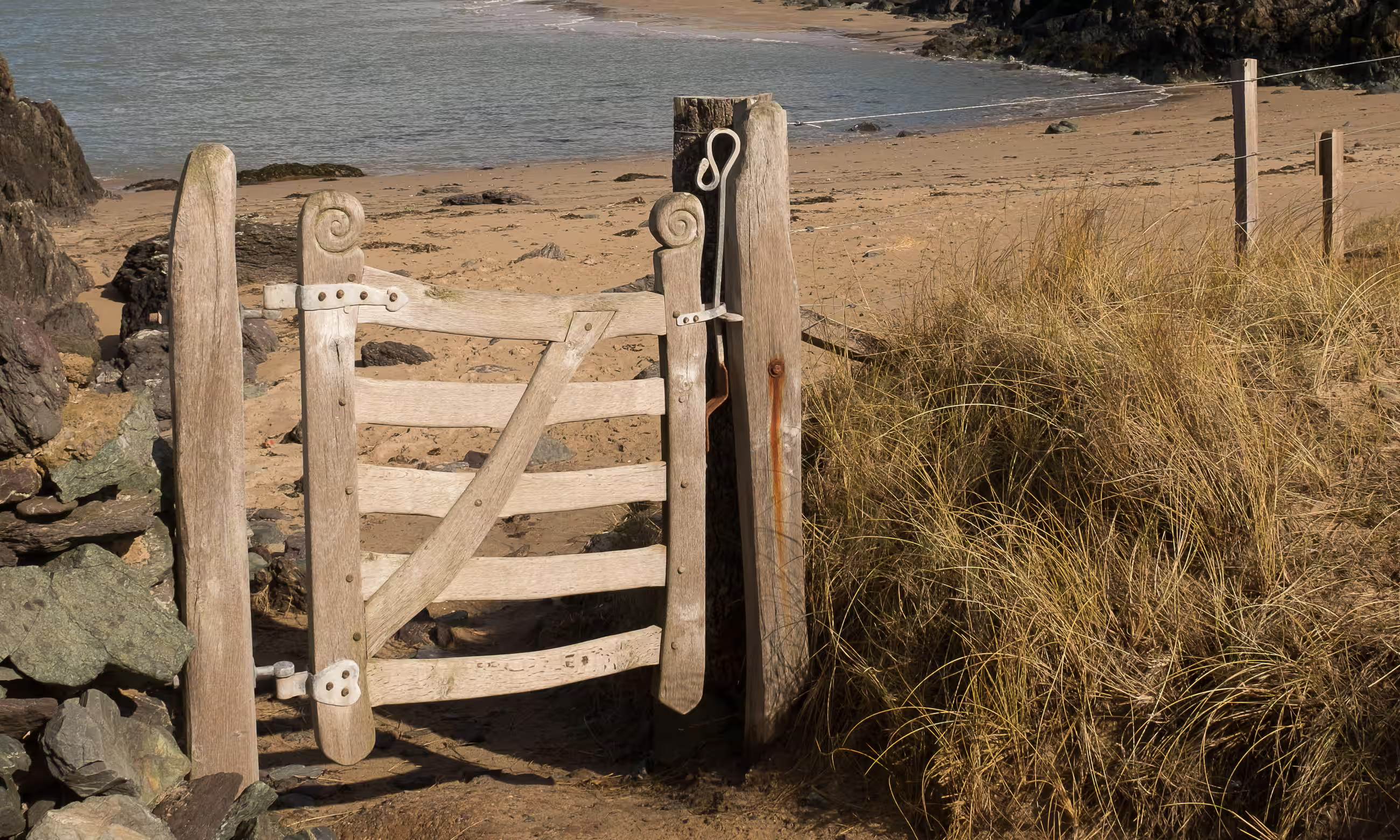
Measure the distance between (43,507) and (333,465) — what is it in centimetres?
68

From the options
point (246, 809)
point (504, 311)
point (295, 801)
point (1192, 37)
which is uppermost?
point (1192, 37)

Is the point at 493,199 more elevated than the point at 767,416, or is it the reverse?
the point at 493,199

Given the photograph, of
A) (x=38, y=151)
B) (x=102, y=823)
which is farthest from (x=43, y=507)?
(x=38, y=151)

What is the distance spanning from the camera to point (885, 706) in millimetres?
3527

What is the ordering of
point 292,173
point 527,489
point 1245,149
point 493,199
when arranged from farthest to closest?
point 292,173
point 493,199
point 1245,149
point 527,489

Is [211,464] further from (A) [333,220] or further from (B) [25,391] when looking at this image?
(A) [333,220]

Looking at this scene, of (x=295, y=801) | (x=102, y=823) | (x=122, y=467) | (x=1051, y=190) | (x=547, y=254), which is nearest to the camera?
(x=102, y=823)

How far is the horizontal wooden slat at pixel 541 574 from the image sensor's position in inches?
129

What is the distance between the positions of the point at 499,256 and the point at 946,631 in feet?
24.5

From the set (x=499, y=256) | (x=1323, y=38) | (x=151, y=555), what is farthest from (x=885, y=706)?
(x=1323, y=38)

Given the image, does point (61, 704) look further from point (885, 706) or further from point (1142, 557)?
point (1142, 557)

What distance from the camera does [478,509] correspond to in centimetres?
331

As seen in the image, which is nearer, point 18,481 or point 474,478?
point 18,481

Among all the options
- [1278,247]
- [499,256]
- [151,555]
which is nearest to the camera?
[151,555]
